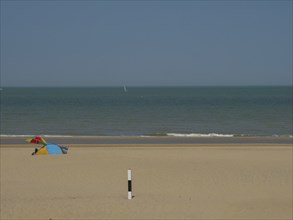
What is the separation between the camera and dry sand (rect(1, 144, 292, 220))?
37.9 ft

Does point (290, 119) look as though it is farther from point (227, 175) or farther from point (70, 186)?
point (70, 186)

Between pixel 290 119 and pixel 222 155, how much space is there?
31.8 m

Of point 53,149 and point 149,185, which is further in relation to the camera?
point 53,149

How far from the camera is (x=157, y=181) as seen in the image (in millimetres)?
15367

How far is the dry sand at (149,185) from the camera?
37.9ft

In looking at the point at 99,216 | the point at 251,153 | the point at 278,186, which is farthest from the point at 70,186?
the point at 251,153

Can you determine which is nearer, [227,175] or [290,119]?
[227,175]

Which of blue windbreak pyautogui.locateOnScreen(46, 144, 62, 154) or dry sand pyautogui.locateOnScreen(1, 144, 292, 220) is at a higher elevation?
blue windbreak pyautogui.locateOnScreen(46, 144, 62, 154)

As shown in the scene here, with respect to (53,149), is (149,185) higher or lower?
lower

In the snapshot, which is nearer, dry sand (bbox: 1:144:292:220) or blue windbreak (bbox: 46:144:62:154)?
dry sand (bbox: 1:144:292:220)

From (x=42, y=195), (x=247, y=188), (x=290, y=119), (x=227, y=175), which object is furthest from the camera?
(x=290, y=119)

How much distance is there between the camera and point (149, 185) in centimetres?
1478

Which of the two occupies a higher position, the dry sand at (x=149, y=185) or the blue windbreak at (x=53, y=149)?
the blue windbreak at (x=53, y=149)

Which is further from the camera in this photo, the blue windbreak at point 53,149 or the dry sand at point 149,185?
the blue windbreak at point 53,149
